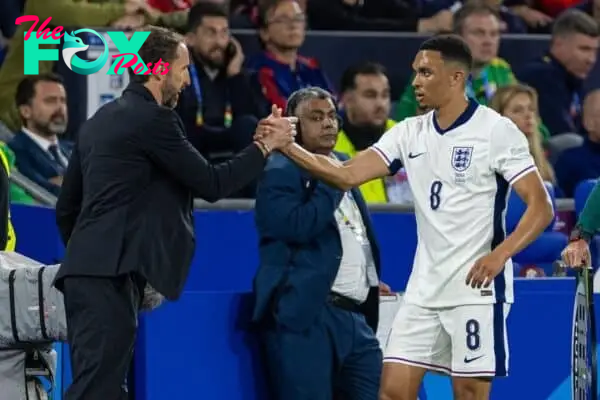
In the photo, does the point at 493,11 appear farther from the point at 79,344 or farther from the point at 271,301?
the point at 79,344

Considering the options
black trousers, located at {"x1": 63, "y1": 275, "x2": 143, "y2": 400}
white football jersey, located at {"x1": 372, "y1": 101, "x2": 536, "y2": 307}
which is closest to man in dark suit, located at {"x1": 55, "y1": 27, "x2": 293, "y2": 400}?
black trousers, located at {"x1": 63, "y1": 275, "x2": 143, "y2": 400}

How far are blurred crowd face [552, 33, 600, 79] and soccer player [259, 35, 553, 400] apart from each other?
191 inches

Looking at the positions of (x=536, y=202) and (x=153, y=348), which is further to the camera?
(x=153, y=348)

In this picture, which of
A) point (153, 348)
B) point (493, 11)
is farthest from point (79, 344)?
point (493, 11)

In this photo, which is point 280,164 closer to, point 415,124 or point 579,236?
point 415,124

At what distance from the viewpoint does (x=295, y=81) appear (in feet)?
33.4

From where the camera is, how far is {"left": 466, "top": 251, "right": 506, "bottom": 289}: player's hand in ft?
20.7

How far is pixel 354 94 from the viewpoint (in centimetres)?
950

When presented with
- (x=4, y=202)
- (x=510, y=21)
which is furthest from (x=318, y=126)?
(x=510, y=21)

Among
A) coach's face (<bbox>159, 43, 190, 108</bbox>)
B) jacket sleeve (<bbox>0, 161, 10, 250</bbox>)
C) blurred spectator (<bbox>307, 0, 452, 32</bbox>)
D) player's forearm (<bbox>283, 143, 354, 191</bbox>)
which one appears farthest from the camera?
blurred spectator (<bbox>307, 0, 452, 32</bbox>)

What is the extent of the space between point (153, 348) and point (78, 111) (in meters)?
3.44

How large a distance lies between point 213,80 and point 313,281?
3.10m

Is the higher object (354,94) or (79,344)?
(354,94)

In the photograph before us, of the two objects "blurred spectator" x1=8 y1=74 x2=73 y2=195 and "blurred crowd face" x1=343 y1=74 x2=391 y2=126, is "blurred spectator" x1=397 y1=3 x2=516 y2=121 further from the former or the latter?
"blurred spectator" x1=8 y1=74 x2=73 y2=195
